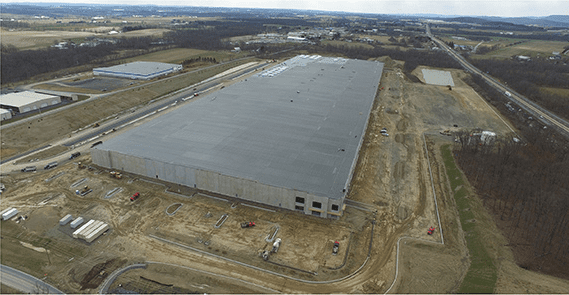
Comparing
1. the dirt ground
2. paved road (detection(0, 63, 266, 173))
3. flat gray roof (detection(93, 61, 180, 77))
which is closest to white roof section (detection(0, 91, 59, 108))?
paved road (detection(0, 63, 266, 173))

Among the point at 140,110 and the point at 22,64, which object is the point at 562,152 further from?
the point at 22,64

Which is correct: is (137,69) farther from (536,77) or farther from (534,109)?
(536,77)

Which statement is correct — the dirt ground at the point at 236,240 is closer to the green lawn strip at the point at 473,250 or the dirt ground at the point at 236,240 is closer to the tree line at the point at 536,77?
the green lawn strip at the point at 473,250

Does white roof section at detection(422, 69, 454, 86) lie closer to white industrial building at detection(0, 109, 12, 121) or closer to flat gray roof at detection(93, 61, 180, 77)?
flat gray roof at detection(93, 61, 180, 77)

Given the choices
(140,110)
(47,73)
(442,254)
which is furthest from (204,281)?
(47,73)

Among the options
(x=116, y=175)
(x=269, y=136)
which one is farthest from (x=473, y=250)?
(x=116, y=175)

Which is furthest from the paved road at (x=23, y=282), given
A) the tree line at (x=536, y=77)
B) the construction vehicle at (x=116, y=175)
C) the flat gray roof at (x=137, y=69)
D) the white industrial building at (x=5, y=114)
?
the tree line at (x=536, y=77)
